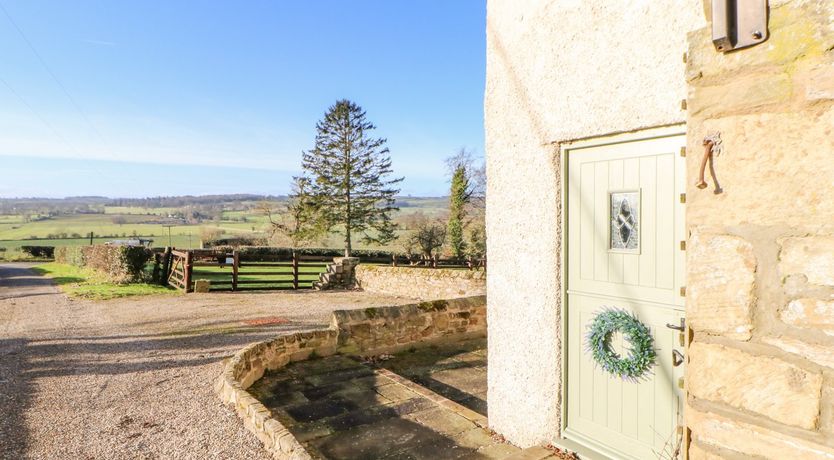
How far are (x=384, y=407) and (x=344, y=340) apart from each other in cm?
198

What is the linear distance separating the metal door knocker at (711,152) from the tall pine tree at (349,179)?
28.9m

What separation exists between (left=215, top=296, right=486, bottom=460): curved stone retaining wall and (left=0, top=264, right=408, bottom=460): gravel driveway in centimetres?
18

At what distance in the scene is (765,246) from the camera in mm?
1431

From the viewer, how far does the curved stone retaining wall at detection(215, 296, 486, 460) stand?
161 inches

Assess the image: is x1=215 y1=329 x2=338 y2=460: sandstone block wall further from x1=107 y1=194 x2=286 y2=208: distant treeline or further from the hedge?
x1=107 y1=194 x2=286 y2=208: distant treeline

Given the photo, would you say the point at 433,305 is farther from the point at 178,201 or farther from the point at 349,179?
the point at 178,201

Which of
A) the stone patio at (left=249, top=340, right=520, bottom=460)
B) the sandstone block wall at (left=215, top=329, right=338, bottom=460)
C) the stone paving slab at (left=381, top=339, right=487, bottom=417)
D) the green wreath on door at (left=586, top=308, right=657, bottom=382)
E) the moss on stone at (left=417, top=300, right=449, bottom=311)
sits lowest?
the stone paving slab at (left=381, top=339, right=487, bottom=417)

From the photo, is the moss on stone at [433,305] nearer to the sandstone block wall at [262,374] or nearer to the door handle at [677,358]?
the sandstone block wall at [262,374]

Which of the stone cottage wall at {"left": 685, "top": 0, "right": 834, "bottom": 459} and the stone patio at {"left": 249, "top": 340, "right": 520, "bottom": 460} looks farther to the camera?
the stone patio at {"left": 249, "top": 340, "right": 520, "bottom": 460}

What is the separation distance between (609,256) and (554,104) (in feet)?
3.53

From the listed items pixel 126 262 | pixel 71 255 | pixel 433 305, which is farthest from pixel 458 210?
Answer: pixel 71 255

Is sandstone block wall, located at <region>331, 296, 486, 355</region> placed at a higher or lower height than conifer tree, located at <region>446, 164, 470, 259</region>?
lower

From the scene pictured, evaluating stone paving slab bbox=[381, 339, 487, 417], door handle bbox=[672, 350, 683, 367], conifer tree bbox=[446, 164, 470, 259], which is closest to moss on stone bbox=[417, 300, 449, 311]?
stone paving slab bbox=[381, 339, 487, 417]

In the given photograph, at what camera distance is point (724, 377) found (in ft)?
5.00
